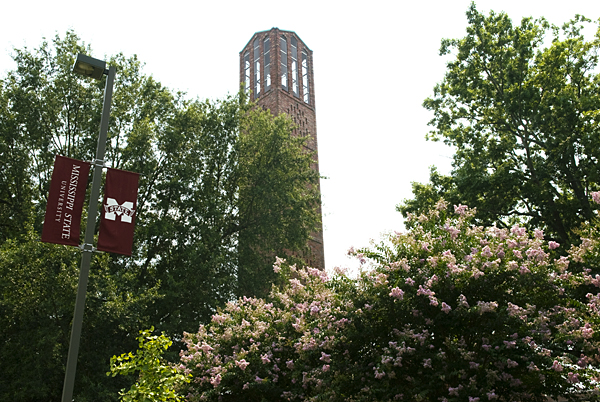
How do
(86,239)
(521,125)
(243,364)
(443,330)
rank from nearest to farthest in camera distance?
(86,239) < (443,330) < (243,364) < (521,125)

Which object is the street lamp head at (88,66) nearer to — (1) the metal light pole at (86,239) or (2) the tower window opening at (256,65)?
(1) the metal light pole at (86,239)

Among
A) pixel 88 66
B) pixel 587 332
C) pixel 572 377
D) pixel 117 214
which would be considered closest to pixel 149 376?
pixel 117 214

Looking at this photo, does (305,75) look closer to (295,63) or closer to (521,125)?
(295,63)

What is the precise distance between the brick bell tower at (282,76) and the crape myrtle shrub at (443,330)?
84.5 feet

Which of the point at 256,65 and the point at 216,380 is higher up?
the point at 256,65

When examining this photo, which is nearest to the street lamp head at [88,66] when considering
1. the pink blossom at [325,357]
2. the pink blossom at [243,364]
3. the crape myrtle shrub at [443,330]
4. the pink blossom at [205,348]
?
the crape myrtle shrub at [443,330]

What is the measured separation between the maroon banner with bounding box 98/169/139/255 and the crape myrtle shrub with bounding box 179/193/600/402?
3.74 meters

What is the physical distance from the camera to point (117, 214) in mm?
7562

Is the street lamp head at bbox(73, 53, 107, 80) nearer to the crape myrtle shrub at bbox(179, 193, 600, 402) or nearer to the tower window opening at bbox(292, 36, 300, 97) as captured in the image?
the crape myrtle shrub at bbox(179, 193, 600, 402)

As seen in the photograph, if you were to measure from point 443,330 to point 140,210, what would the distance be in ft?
50.3

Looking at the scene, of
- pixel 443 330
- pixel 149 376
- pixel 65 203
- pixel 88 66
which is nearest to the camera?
pixel 65 203

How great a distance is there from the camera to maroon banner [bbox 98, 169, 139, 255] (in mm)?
7441

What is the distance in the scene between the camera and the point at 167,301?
18.6 meters

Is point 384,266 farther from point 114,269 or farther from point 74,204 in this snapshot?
point 114,269
